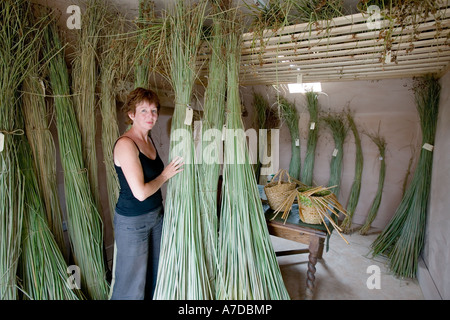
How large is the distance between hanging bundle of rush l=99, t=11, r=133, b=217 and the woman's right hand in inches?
29.3

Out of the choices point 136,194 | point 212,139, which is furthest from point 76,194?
Answer: point 212,139

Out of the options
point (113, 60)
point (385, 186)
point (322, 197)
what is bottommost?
point (385, 186)

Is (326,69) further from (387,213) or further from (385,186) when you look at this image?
(387,213)

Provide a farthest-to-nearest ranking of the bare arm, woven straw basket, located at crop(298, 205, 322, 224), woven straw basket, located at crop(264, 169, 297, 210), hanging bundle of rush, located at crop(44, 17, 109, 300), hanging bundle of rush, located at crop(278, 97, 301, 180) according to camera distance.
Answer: hanging bundle of rush, located at crop(278, 97, 301, 180), woven straw basket, located at crop(264, 169, 297, 210), woven straw basket, located at crop(298, 205, 322, 224), hanging bundle of rush, located at crop(44, 17, 109, 300), the bare arm

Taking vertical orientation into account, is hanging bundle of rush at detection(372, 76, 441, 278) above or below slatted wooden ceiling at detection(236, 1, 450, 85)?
below

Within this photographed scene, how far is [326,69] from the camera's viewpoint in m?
2.15

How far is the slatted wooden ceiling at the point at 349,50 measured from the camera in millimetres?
1385

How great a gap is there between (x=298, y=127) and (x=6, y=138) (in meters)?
3.59

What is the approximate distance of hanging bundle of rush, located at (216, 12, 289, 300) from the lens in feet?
4.37

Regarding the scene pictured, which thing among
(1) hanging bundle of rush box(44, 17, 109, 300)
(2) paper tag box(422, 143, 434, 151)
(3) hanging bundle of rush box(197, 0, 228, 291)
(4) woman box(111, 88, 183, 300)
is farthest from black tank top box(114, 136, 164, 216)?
(2) paper tag box(422, 143, 434, 151)

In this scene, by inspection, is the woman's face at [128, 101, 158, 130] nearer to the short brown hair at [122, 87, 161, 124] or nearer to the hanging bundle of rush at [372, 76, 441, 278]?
the short brown hair at [122, 87, 161, 124]

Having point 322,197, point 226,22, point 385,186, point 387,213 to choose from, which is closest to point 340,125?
point 385,186

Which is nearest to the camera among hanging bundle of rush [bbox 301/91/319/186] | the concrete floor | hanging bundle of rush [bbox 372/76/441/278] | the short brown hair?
the short brown hair
